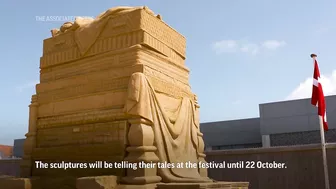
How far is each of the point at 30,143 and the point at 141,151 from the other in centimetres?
246

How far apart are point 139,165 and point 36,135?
8.07 ft

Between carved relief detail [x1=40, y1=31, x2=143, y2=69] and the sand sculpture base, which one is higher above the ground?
carved relief detail [x1=40, y1=31, x2=143, y2=69]

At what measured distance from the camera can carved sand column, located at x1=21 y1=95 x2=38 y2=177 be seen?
6266 millimetres

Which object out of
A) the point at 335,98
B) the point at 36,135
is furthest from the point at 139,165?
the point at 335,98

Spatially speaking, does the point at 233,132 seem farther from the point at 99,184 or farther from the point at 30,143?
the point at 99,184

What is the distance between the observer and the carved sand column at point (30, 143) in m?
6.27

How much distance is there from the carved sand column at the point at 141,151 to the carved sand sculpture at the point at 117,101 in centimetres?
1

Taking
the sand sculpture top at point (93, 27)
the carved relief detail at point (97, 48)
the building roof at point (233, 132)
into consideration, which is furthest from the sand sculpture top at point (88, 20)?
the building roof at point (233, 132)

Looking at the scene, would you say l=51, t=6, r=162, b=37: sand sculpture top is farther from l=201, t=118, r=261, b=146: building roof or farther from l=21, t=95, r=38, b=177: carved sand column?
l=201, t=118, r=261, b=146: building roof

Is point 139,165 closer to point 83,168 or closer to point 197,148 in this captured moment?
point 83,168

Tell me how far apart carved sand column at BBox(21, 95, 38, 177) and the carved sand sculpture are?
17 millimetres

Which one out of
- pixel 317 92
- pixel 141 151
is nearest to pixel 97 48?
pixel 141 151

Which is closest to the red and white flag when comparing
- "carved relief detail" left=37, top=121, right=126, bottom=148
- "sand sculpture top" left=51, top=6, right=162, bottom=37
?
"sand sculpture top" left=51, top=6, right=162, bottom=37

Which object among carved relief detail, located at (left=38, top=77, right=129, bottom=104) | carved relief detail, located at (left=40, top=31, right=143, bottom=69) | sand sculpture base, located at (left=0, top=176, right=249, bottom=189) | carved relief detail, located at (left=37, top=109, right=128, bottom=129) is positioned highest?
carved relief detail, located at (left=40, top=31, right=143, bottom=69)
